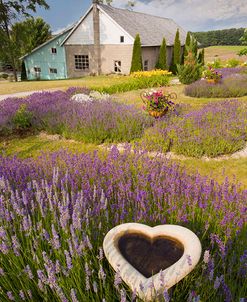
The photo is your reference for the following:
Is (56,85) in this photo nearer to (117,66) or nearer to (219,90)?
(117,66)

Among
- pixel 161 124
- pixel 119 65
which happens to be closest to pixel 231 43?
pixel 119 65

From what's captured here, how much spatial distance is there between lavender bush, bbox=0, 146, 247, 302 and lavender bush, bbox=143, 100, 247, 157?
2018 millimetres

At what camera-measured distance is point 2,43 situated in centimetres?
2930

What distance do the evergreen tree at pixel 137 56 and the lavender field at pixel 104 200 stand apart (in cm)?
1648

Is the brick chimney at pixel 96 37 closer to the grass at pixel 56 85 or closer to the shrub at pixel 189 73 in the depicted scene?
the grass at pixel 56 85

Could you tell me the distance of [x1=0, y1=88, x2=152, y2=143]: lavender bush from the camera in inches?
285

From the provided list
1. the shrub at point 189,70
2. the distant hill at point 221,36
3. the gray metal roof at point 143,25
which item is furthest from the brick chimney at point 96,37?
the distant hill at point 221,36

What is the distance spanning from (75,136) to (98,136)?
73 centimetres

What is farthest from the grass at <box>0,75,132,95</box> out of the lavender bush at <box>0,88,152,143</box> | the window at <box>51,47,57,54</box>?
the window at <box>51,47,57,54</box>

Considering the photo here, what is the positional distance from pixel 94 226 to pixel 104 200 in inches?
15.9

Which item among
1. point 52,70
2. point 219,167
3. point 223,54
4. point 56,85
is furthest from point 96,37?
point 223,54

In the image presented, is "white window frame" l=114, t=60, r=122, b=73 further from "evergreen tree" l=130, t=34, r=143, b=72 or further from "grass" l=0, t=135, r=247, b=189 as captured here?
"grass" l=0, t=135, r=247, b=189

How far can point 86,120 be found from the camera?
24.8ft

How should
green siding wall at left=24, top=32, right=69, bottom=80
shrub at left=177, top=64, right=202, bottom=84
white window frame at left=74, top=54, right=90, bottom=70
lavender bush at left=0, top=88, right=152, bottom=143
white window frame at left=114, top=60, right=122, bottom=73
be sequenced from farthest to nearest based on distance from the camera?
green siding wall at left=24, top=32, right=69, bottom=80 < white window frame at left=74, top=54, right=90, bottom=70 < white window frame at left=114, top=60, right=122, bottom=73 < shrub at left=177, top=64, right=202, bottom=84 < lavender bush at left=0, top=88, right=152, bottom=143
